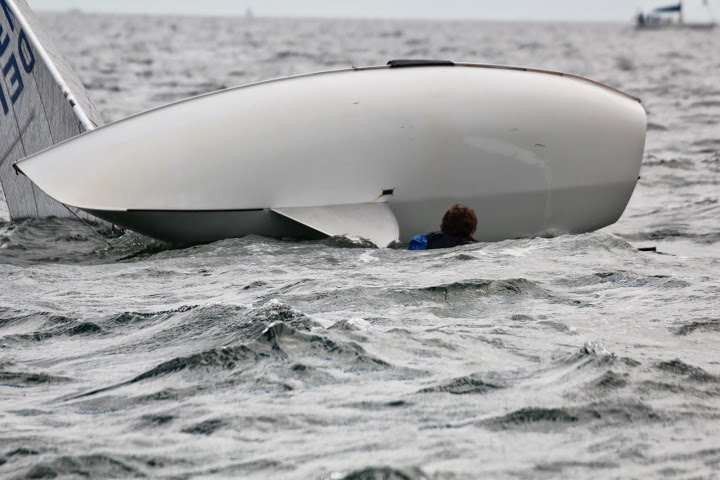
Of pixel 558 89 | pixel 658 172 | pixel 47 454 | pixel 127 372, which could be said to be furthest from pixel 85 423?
pixel 658 172

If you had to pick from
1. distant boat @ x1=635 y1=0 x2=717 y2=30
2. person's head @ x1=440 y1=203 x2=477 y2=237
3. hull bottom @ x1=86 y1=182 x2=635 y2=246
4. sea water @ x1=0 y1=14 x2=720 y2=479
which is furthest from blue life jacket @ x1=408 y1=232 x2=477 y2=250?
distant boat @ x1=635 y1=0 x2=717 y2=30

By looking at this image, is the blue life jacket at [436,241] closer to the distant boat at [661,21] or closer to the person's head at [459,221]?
the person's head at [459,221]

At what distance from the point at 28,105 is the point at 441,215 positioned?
395cm

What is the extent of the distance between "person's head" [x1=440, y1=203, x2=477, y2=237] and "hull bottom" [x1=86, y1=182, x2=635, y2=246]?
0.56 m

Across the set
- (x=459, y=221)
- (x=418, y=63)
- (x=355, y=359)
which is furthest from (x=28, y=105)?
(x=355, y=359)

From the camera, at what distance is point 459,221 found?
759 centimetres

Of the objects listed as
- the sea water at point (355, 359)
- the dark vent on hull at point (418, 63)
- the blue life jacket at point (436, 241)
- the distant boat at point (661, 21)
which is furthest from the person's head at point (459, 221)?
the distant boat at point (661, 21)

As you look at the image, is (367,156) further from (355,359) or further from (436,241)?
(355,359)

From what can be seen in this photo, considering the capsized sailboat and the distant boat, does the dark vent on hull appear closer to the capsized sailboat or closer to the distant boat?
the capsized sailboat

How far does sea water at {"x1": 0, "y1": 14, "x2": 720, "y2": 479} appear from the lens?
377 cm

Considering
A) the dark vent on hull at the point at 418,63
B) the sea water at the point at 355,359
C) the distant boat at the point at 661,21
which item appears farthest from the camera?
the distant boat at the point at 661,21

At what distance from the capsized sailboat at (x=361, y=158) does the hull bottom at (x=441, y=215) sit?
1cm

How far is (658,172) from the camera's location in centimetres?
1322

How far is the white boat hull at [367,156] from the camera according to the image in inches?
299
